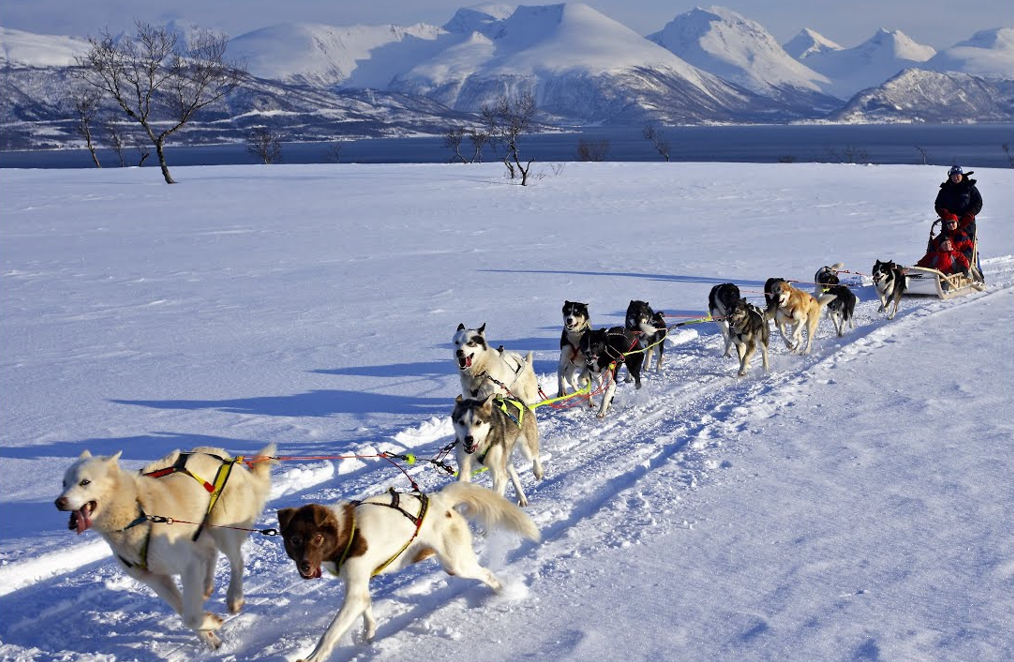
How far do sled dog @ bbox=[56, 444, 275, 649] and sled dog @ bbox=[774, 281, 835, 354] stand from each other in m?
5.94

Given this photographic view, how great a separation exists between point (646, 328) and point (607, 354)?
0.80 meters

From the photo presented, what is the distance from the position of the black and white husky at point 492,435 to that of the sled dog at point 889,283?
20.7 ft

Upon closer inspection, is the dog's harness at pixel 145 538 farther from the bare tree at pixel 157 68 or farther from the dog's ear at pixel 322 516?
the bare tree at pixel 157 68

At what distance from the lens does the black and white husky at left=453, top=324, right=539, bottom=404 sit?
5.97m

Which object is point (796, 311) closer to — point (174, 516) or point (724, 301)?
point (724, 301)

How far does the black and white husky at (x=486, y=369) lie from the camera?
5.97 meters

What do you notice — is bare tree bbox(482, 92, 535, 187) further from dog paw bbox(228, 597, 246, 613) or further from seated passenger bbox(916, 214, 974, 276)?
dog paw bbox(228, 597, 246, 613)

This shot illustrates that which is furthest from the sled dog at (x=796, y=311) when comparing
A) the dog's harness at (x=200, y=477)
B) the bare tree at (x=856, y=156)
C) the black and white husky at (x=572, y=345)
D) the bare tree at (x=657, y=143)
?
the bare tree at (x=856, y=156)

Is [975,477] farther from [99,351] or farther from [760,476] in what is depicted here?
[99,351]

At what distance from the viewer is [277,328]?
34.2 ft

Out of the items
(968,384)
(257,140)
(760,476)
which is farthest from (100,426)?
(257,140)

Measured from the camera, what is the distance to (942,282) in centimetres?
1133

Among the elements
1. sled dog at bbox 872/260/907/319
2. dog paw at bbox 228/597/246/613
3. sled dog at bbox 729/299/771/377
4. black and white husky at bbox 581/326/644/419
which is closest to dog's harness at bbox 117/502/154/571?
dog paw at bbox 228/597/246/613

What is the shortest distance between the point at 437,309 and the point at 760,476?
680 centimetres
